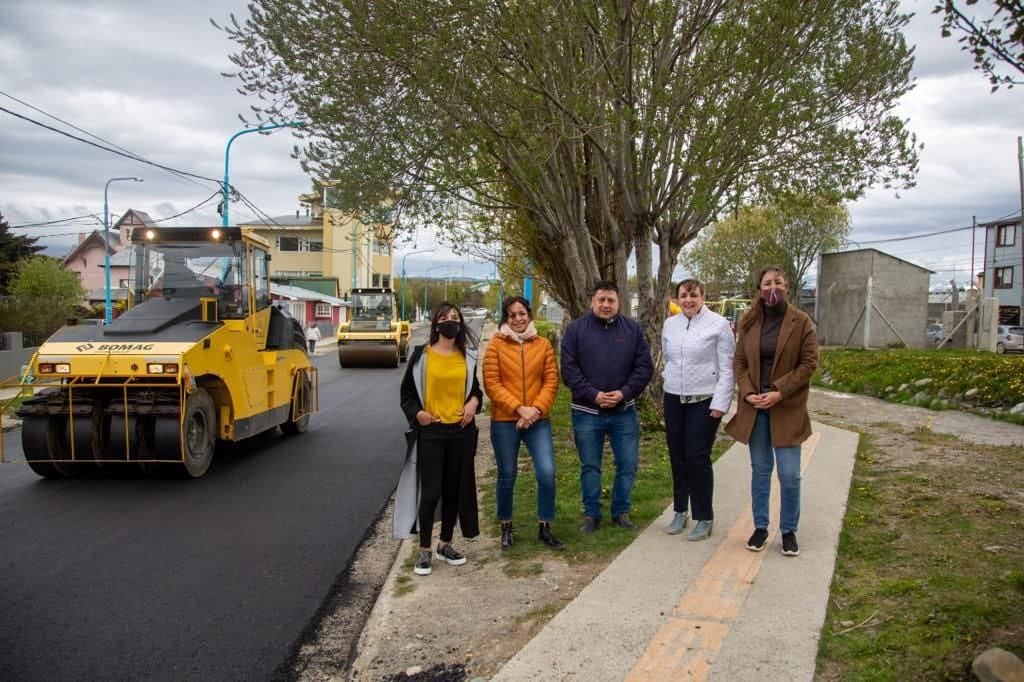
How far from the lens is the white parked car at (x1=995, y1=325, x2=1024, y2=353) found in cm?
3173

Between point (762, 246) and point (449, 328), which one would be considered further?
point (762, 246)

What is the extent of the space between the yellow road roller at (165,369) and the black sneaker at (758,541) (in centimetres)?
561

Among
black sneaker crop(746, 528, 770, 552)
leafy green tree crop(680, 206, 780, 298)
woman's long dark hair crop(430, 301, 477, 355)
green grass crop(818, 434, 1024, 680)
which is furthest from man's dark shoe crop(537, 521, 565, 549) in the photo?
leafy green tree crop(680, 206, 780, 298)

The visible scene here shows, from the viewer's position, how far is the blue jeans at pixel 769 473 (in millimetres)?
4973

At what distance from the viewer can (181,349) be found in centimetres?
799

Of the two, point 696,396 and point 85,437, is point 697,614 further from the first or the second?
point 85,437

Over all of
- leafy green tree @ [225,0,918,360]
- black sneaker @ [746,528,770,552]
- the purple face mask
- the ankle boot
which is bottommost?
the ankle boot

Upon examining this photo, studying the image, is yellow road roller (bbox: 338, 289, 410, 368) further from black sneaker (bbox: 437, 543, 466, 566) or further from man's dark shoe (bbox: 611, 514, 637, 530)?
black sneaker (bbox: 437, 543, 466, 566)

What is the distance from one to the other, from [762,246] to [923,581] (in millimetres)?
42658

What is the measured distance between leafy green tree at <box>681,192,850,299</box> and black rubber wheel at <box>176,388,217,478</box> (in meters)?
33.7

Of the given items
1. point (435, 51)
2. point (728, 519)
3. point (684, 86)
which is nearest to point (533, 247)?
point (684, 86)

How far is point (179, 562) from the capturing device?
18.3 ft

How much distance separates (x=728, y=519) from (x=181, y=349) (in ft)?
18.1

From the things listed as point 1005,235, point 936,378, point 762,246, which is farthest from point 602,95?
point 1005,235
